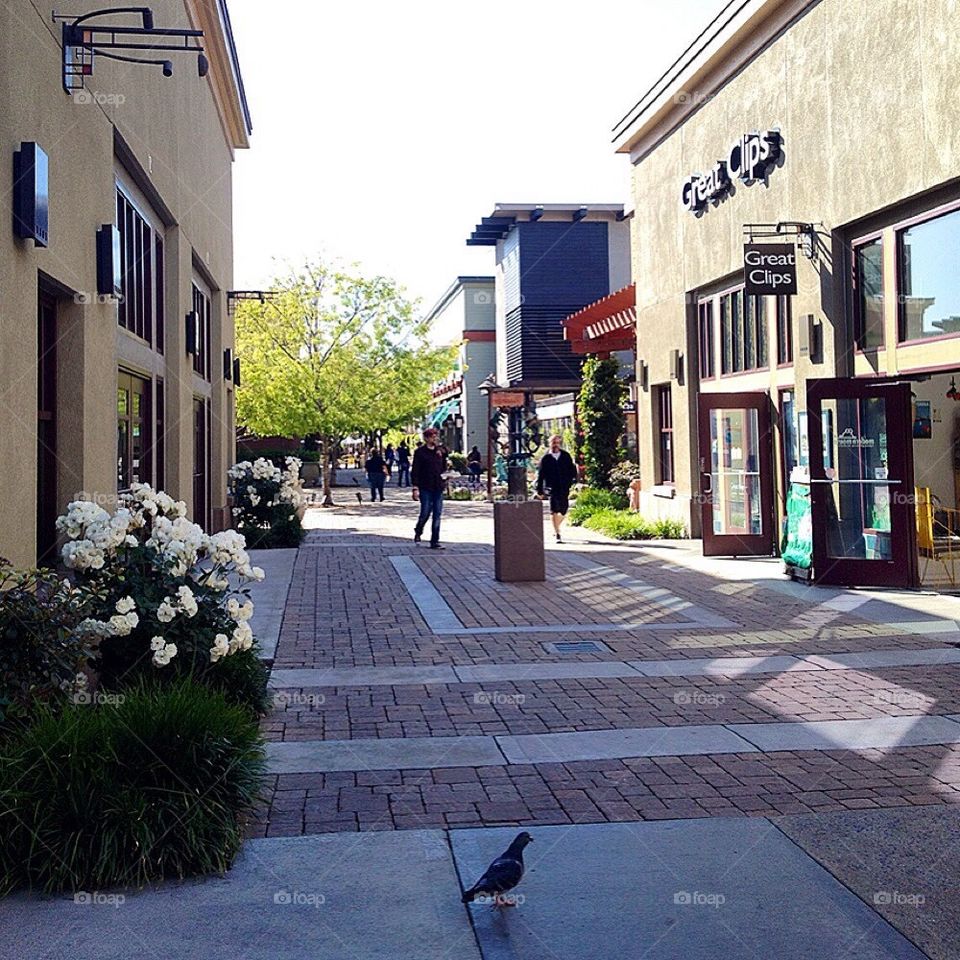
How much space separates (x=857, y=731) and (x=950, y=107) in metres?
6.99

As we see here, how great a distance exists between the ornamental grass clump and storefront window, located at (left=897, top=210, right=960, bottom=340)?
814cm

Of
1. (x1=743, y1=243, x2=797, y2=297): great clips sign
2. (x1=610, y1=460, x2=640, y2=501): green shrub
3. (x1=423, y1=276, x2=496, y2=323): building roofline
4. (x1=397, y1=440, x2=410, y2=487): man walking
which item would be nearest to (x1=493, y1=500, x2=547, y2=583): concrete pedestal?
(x1=743, y1=243, x2=797, y2=297): great clips sign

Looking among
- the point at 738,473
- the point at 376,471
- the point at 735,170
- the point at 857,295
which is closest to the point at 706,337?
the point at 738,473

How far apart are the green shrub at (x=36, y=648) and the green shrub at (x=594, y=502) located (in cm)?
1791

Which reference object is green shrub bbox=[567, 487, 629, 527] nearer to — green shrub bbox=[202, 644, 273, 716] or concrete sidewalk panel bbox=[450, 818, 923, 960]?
green shrub bbox=[202, 644, 273, 716]

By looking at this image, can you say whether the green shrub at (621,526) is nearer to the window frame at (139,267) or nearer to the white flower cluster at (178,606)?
the window frame at (139,267)

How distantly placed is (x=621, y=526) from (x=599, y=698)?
478 inches

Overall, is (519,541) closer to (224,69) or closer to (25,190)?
(25,190)

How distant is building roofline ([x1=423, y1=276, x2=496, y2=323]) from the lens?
5306 centimetres

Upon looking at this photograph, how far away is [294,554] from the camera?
17.5 m

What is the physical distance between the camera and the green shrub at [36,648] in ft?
18.0

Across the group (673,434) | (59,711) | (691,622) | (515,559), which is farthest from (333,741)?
(673,434)

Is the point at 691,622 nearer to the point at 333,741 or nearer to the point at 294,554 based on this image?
the point at 333,741

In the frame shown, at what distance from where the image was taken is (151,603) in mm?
6789
